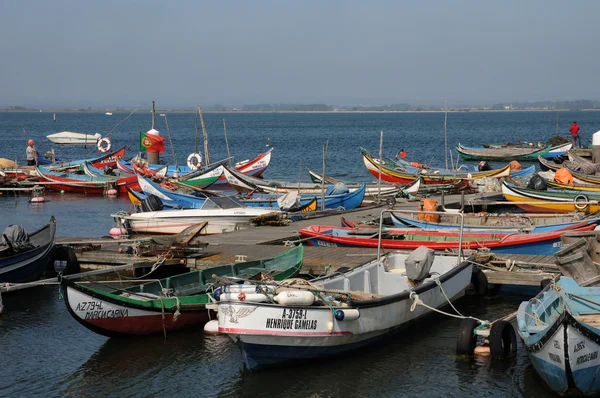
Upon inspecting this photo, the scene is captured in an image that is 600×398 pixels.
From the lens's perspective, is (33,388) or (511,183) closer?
(33,388)

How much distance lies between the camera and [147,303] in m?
14.6

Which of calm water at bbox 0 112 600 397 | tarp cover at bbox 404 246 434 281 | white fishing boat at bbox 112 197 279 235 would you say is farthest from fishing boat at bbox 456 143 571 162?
tarp cover at bbox 404 246 434 281

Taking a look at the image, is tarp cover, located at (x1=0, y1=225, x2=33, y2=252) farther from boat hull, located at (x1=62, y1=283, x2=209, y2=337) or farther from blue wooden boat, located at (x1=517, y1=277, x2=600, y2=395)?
blue wooden boat, located at (x1=517, y1=277, x2=600, y2=395)

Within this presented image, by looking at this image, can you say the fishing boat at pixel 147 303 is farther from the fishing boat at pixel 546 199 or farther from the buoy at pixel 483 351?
the fishing boat at pixel 546 199

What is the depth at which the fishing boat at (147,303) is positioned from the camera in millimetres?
14055

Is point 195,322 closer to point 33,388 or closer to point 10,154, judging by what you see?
point 33,388

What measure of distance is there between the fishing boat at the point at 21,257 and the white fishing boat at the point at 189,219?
250 inches

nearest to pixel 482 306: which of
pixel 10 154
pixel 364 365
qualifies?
pixel 364 365

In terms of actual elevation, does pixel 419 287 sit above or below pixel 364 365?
above

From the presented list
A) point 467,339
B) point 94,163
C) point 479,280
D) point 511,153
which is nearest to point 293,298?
point 467,339

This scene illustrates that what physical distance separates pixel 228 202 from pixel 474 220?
8269mm

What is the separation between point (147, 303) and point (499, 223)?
10491 mm

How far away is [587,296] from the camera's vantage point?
1262 cm

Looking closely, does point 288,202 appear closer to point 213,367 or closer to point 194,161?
point 213,367
